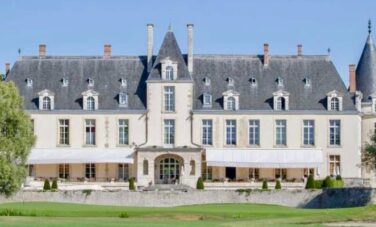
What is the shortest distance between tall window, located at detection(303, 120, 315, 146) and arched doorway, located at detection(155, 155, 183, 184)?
7570mm

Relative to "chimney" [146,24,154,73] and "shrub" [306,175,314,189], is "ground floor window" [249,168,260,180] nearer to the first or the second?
"shrub" [306,175,314,189]

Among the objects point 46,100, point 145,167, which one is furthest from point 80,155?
point 46,100

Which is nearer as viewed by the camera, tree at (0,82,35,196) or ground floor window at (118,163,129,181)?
tree at (0,82,35,196)

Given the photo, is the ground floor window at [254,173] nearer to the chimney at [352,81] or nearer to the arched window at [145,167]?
the arched window at [145,167]

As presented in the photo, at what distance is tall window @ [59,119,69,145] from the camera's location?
211ft

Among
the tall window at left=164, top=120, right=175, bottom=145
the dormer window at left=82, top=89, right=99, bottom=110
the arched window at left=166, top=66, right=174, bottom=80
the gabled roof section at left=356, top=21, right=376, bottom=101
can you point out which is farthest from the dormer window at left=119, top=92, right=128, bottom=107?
the gabled roof section at left=356, top=21, right=376, bottom=101

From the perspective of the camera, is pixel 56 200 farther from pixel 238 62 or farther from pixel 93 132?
pixel 238 62

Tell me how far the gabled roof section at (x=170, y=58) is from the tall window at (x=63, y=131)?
18.8 feet

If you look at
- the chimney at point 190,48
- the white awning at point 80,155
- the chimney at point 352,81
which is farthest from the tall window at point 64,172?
the chimney at point 352,81

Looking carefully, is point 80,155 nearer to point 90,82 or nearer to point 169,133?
point 90,82

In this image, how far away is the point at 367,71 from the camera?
66.4 m

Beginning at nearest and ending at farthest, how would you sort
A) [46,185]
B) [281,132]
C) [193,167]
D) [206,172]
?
[46,185] < [193,167] < [206,172] < [281,132]

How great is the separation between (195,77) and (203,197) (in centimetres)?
1433

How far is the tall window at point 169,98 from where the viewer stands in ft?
211
